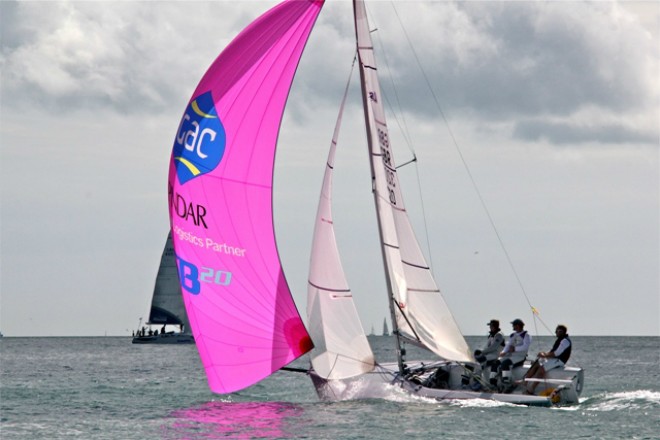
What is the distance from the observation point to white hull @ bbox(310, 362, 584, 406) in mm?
25094

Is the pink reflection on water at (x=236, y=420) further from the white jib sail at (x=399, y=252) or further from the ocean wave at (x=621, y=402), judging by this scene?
the ocean wave at (x=621, y=402)

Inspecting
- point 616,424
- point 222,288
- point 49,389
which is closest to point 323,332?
point 222,288

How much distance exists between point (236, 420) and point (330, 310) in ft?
10.7

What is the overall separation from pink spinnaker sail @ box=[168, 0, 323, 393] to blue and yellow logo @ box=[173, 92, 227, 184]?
0.02m

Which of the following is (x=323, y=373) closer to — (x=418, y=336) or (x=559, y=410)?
(x=418, y=336)

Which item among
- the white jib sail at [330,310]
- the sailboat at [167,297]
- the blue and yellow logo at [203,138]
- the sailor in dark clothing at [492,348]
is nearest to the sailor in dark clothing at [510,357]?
the sailor in dark clothing at [492,348]

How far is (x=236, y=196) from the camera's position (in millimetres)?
24156

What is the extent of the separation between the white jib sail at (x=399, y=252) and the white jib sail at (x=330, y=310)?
3.45 ft

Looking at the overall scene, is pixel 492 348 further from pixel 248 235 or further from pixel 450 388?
pixel 248 235

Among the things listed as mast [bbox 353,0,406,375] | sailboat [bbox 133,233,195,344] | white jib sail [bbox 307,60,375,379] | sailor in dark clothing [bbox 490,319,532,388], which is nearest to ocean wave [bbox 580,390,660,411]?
sailor in dark clothing [bbox 490,319,532,388]

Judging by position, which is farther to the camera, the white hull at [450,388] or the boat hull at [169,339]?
the boat hull at [169,339]

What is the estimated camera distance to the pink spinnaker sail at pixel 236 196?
950 inches

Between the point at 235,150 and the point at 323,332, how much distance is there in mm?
4321

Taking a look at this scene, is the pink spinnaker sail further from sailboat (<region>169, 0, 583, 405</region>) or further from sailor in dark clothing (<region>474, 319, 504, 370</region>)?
sailor in dark clothing (<region>474, 319, 504, 370</region>)
